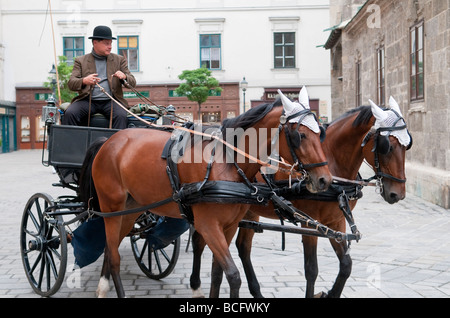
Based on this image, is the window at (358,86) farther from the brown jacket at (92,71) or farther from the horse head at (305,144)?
the horse head at (305,144)

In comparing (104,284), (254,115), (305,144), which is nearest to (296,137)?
(305,144)

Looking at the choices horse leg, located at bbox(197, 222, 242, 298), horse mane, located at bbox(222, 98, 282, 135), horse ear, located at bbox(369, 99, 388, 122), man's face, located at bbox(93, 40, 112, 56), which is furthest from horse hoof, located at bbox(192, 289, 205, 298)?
man's face, located at bbox(93, 40, 112, 56)

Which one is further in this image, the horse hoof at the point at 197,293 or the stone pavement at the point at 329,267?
Result: the stone pavement at the point at 329,267

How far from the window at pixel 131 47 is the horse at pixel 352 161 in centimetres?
3041

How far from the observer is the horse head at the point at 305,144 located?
3670 millimetres

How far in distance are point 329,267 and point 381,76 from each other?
32.6ft

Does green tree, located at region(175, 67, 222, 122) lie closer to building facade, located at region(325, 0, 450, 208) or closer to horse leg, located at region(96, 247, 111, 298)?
building facade, located at region(325, 0, 450, 208)

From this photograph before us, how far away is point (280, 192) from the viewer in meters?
4.57

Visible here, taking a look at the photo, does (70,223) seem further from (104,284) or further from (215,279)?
(215,279)

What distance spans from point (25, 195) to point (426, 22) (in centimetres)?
992

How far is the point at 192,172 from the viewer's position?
4.16m

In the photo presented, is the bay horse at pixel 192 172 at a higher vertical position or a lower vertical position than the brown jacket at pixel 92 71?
lower

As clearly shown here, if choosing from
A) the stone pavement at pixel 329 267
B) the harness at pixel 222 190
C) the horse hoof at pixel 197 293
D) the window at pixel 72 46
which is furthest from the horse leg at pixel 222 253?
the window at pixel 72 46
